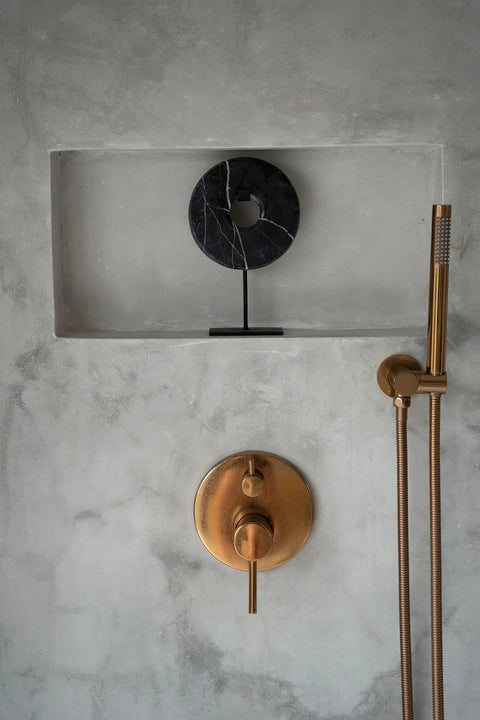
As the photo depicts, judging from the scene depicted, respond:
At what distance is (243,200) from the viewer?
3.83ft

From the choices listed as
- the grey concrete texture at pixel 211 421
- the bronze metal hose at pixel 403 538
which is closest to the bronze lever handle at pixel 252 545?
the grey concrete texture at pixel 211 421

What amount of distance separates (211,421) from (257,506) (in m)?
0.18

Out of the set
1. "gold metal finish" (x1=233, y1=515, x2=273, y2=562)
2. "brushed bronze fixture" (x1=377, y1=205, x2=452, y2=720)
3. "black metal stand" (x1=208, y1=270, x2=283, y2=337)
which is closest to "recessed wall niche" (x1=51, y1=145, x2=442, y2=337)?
"black metal stand" (x1=208, y1=270, x2=283, y2=337)

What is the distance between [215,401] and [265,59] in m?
0.59

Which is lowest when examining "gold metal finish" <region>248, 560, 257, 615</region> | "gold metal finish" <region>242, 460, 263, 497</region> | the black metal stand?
"gold metal finish" <region>248, 560, 257, 615</region>

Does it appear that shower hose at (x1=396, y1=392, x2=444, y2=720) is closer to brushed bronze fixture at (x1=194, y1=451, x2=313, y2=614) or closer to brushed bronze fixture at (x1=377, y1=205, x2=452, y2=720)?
brushed bronze fixture at (x1=377, y1=205, x2=452, y2=720)

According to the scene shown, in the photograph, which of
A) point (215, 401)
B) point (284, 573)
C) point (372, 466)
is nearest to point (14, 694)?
point (284, 573)

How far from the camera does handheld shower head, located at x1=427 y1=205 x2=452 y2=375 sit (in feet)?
3.49

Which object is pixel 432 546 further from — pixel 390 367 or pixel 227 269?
pixel 227 269

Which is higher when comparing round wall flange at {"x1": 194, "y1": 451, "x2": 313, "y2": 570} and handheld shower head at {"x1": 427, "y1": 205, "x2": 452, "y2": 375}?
handheld shower head at {"x1": 427, "y1": 205, "x2": 452, "y2": 375}

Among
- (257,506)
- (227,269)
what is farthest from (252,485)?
(227,269)

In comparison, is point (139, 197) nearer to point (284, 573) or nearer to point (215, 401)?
point (215, 401)

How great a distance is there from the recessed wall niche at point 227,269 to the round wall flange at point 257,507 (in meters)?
0.25

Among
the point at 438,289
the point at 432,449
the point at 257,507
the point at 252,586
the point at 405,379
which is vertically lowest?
the point at 252,586
